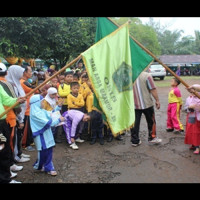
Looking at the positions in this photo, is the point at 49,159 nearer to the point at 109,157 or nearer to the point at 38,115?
the point at 38,115

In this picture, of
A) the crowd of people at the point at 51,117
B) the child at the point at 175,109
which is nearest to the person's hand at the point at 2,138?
the crowd of people at the point at 51,117

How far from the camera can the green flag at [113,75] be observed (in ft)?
10.1

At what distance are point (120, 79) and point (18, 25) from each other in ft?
20.9

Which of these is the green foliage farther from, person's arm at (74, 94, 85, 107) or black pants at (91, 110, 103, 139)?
black pants at (91, 110, 103, 139)

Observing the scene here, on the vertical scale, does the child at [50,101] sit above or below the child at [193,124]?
above

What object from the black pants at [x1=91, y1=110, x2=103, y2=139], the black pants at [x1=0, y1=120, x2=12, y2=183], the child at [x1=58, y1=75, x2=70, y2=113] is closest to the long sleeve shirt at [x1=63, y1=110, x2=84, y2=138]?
the black pants at [x1=91, y1=110, x2=103, y2=139]

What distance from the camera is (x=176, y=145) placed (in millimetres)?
5125

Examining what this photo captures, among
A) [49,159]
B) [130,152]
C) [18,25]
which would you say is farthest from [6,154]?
[18,25]

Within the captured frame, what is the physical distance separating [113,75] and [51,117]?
4.18 feet

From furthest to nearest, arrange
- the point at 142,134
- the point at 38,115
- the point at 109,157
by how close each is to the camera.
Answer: the point at 142,134 → the point at 109,157 → the point at 38,115

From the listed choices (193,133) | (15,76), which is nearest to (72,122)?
(15,76)

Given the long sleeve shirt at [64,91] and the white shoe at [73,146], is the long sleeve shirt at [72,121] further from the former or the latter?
the long sleeve shirt at [64,91]

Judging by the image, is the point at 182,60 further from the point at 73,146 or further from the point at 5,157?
the point at 5,157

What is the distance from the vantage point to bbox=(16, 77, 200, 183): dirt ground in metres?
3.66
